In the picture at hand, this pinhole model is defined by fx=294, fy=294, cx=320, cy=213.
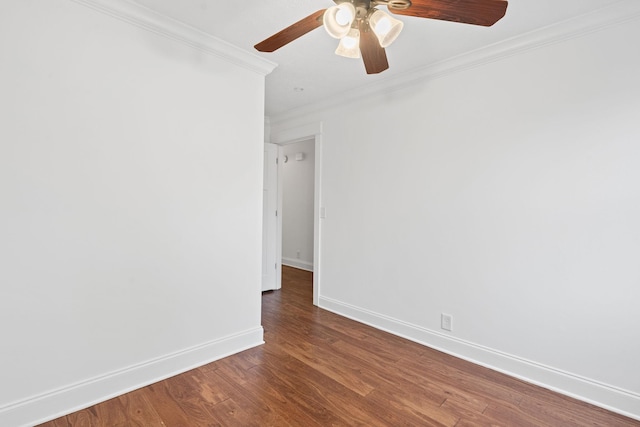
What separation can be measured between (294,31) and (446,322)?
2.49m

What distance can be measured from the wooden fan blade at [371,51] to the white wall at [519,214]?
45.2 inches

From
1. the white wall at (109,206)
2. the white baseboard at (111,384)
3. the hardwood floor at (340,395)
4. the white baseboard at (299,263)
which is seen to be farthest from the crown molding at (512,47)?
the white baseboard at (299,263)

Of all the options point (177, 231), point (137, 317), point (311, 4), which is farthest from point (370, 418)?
point (311, 4)

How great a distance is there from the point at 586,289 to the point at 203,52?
319cm

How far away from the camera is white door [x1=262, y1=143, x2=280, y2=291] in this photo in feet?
13.3

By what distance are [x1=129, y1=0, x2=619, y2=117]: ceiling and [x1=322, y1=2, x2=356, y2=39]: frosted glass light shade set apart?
2.02 ft

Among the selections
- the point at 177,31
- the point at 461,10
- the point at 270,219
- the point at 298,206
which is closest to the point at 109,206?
the point at 177,31

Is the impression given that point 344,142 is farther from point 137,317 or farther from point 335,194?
point 137,317

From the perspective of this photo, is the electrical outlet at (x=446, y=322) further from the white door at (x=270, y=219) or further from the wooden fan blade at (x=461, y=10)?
the white door at (x=270, y=219)

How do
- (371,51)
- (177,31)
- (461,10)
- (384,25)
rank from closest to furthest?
1. (461,10)
2. (384,25)
3. (371,51)
4. (177,31)

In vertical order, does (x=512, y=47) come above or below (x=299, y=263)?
above

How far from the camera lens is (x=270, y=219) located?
4.11m

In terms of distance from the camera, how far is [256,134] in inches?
102

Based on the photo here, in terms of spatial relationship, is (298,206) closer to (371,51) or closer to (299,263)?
(299,263)
